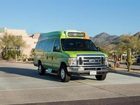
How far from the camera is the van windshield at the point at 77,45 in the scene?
19.6 meters

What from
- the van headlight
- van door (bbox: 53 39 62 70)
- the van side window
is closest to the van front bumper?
the van headlight

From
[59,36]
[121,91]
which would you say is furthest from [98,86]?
[59,36]

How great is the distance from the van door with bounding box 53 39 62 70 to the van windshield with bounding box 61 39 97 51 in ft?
0.95

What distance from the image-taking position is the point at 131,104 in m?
12.0

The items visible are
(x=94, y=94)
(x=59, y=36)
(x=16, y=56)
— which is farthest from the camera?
(x=16, y=56)

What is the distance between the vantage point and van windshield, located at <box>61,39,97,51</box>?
64.4 feet

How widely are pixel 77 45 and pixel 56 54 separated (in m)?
1.13

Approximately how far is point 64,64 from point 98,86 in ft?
8.66

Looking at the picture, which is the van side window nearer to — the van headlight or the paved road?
the van headlight

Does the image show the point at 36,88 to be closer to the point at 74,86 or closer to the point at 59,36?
the point at 74,86

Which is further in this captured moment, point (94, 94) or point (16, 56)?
point (16, 56)

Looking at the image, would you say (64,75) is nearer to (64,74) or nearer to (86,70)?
(64,74)

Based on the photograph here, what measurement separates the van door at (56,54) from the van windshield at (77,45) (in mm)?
290

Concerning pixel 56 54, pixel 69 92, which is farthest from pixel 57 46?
pixel 69 92
